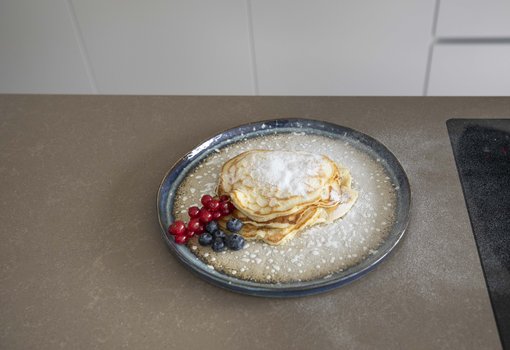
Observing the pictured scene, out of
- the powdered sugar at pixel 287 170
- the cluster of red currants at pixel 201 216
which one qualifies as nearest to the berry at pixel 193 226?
the cluster of red currants at pixel 201 216

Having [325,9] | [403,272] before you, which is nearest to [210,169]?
[403,272]

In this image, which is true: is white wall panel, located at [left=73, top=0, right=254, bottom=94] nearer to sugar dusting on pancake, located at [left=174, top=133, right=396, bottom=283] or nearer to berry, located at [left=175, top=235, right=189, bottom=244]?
sugar dusting on pancake, located at [left=174, top=133, right=396, bottom=283]

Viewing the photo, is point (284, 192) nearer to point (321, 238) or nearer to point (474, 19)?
point (321, 238)

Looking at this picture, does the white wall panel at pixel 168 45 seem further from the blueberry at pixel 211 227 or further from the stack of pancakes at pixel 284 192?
the blueberry at pixel 211 227

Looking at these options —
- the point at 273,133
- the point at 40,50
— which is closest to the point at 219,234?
the point at 273,133

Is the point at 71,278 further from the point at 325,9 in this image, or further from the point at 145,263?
the point at 325,9

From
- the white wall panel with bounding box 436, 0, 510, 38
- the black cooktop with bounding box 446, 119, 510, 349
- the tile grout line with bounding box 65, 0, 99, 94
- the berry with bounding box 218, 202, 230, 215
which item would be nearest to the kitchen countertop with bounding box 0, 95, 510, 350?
the black cooktop with bounding box 446, 119, 510, 349
